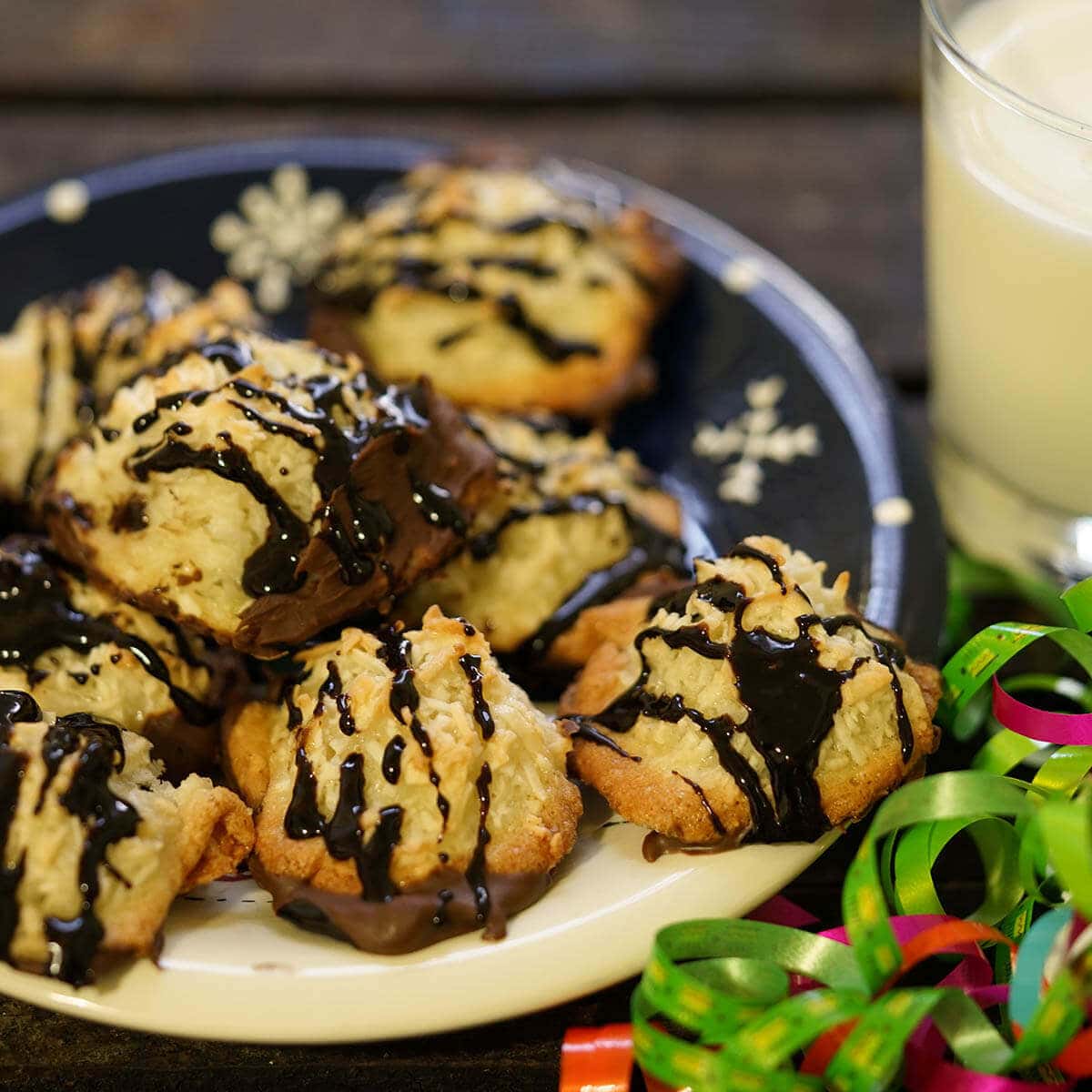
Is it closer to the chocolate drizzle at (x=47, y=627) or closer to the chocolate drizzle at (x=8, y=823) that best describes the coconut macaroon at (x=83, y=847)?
the chocolate drizzle at (x=8, y=823)

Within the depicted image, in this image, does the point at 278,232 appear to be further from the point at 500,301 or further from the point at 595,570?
the point at 595,570

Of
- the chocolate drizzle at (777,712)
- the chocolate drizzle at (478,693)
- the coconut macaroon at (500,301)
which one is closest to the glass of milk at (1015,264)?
the coconut macaroon at (500,301)

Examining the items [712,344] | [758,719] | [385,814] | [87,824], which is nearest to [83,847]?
[87,824]

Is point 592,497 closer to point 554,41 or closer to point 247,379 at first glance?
point 247,379

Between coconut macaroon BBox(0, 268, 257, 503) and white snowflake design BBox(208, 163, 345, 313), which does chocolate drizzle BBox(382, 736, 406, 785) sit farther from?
white snowflake design BBox(208, 163, 345, 313)

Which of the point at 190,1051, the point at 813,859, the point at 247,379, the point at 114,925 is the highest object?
the point at 247,379

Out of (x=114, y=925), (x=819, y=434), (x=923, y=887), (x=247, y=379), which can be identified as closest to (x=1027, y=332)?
(x=819, y=434)
